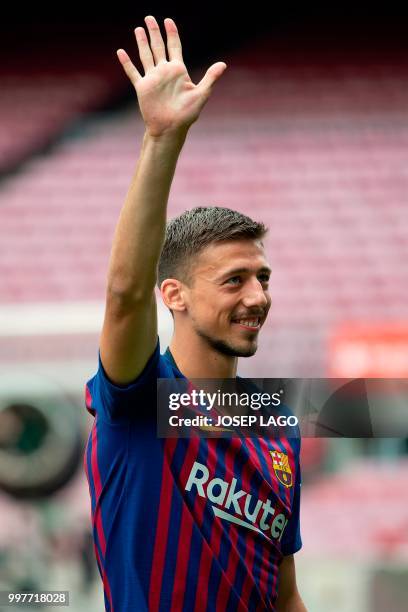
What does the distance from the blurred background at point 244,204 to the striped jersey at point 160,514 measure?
11.3ft

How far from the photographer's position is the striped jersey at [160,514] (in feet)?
6.13

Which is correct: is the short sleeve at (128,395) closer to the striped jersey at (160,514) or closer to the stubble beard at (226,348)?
the striped jersey at (160,514)

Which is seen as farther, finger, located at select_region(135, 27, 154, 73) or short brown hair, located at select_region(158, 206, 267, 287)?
short brown hair, located at select_region(158, 206, 267, 287)

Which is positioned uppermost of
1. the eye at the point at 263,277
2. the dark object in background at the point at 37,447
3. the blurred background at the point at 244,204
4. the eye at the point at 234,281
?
the blurred background at the point at 244,204

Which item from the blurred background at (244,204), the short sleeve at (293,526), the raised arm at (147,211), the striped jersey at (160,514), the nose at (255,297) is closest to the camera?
the raised arm at (147,211)

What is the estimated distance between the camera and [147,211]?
169 centimetres

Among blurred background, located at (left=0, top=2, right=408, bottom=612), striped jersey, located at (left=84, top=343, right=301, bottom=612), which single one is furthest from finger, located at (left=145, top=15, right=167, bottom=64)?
blurred background, located at (left=0, top=2, right=408, bottom=612)

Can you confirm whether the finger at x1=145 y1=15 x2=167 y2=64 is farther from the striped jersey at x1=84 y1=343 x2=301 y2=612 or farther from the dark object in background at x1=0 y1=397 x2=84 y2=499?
the dark object in background at x1=0 y1=397 x2=84 y2=499

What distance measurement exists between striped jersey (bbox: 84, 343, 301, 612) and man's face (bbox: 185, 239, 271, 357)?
0.15m

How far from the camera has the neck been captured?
2078 mm

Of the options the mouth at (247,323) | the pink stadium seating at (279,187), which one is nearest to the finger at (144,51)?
the mouth at (247,323)

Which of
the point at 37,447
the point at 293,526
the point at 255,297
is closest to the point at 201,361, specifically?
the point at 255,297

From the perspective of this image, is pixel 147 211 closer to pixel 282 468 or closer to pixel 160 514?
pixel 160 514

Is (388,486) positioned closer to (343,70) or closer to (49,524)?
(49,524)
